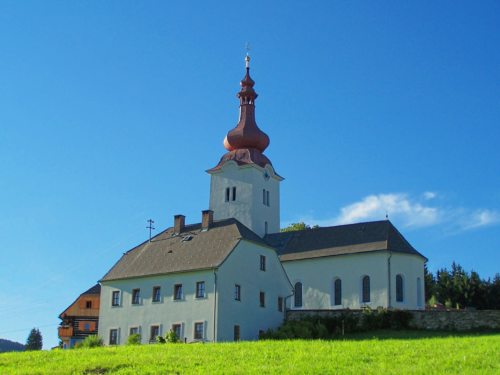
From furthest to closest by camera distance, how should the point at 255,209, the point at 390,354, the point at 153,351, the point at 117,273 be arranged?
the point at 255,209 → the point at 117,273 → the point at 153,351 → the point at 390,354

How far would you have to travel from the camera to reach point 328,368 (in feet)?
82.1

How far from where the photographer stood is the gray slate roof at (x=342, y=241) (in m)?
54.7

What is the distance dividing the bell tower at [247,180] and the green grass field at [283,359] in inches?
1163

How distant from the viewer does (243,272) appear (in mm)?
46938

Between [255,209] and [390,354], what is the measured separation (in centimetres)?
3542

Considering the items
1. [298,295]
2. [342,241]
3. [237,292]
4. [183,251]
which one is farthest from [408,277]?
[183,251]

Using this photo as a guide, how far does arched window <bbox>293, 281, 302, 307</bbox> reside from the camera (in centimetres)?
5691

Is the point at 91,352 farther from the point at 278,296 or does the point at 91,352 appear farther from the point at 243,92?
the point at 243,92

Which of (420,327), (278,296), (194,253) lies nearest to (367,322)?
(420,327)

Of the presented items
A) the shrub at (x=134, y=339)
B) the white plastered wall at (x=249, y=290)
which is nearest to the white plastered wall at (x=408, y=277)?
the white plastered wall at (x=249, y=290)

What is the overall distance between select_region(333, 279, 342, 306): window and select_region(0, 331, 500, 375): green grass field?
20639 millimetres

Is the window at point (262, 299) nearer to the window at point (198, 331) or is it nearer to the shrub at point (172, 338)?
the window at point (198, 331)

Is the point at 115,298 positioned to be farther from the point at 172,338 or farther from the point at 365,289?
the point at 365,289

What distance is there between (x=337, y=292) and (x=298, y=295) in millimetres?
3267
